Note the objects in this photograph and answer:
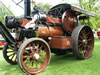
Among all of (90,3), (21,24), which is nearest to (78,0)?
(90,3)

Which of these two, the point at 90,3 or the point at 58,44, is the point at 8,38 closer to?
the point at 58,44

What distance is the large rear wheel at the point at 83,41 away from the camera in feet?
13.7

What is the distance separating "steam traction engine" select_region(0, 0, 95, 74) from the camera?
3.12 m

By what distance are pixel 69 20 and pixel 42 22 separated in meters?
1.26

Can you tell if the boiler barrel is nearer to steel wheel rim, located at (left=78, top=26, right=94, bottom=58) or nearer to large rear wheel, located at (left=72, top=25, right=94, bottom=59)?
large rear wheel, located at (left=72, top=25, right=94, bottom=59)

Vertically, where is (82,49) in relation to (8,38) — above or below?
below

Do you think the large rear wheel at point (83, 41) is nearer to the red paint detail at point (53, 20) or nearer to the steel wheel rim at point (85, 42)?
the steel wheel rim at point (85, 42)

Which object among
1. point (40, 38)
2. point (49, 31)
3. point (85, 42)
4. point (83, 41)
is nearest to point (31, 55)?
point (40, 38)

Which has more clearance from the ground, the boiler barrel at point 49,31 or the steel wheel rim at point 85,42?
the boiler barrel at point 49,31

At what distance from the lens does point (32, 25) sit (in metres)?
3.42

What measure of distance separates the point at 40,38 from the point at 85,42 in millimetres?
2184

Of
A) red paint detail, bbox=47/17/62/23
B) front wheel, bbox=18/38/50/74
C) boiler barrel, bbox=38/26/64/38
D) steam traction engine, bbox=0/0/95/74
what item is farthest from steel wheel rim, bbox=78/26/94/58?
front wheel, bbox=18/38/50/74

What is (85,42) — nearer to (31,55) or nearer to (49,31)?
(49,31)

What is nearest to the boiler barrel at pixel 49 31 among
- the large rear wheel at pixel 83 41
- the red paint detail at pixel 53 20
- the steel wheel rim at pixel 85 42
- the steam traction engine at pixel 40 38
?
the steam traction engine at pixel 40 38
